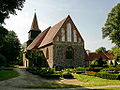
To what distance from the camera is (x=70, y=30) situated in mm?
38875

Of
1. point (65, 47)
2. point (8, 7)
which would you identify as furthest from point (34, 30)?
point (8, 7)

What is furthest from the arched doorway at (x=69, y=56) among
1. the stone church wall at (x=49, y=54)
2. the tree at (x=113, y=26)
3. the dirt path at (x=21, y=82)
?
the dirt path at (x=21, y=82)

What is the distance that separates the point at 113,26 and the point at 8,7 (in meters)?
28.0

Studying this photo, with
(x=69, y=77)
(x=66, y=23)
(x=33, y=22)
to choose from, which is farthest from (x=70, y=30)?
(x=33, y=22)

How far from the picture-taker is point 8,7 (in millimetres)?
19031

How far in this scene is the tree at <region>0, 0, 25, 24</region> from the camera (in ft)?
61.1

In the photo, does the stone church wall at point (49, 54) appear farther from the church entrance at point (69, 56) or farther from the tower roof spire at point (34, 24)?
the tower roof spire at point (34, 24)

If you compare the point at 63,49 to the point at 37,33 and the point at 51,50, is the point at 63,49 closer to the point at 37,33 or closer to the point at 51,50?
the point at 51,50

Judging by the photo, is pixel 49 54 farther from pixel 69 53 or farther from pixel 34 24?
pixel 34 24

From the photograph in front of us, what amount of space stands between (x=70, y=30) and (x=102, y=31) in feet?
28.5

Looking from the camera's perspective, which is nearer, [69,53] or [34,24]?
[69,53]

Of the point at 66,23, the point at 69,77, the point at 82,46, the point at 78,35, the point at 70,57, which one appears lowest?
the point at 69,77

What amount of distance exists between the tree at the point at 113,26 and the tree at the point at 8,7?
24.7 meters

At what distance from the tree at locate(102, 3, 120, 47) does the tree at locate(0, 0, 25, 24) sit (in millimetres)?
24695
